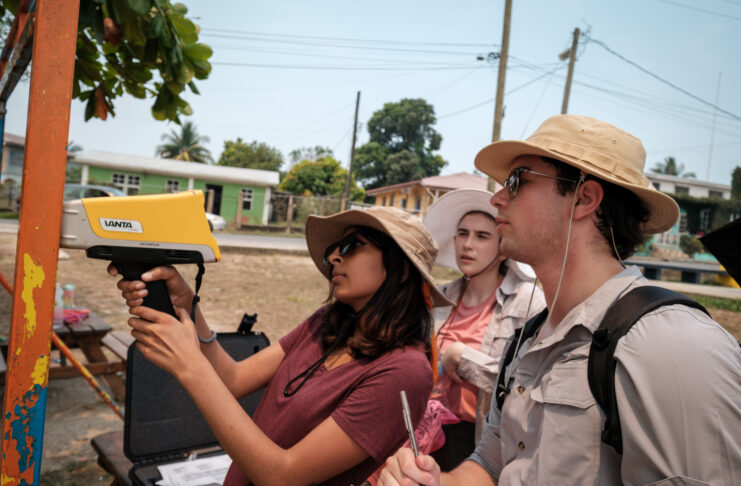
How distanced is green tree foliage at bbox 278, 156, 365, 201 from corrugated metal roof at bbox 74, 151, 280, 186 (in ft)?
18.7

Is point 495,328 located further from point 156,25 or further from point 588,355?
point 156,25

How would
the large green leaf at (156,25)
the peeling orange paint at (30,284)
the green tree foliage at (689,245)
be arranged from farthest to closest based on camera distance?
the green tree foliage at (689,245), the large green leaf at (156,25), the peeling orange paint at (30,284)

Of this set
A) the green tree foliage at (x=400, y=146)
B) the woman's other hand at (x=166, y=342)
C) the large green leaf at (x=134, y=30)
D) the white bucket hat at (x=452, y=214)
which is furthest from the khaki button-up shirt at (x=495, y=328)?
the green tree foliage at (x=400, y=146)

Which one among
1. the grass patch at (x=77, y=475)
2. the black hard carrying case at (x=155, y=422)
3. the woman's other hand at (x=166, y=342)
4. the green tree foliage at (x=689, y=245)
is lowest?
the grass patch at (x=77, y=475)

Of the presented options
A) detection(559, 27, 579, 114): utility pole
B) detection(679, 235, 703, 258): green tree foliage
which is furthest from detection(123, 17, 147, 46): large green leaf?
detection(679, 235, 703, 258): green tree foliage

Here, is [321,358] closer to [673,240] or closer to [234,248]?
[234,248]

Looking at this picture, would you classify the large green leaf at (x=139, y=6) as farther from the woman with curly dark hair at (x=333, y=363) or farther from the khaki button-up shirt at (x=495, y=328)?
the khaki button-up shirt at (x=495, y=328)

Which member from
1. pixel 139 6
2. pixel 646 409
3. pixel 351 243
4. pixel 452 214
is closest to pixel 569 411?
pixel 646 409

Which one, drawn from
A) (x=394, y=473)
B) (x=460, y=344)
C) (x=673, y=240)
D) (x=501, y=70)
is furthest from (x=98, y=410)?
(x=673, y=240)

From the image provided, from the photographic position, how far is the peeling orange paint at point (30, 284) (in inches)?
41.4

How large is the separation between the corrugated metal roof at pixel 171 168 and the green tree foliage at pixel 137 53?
24684 millimetres

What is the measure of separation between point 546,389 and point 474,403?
1418mm

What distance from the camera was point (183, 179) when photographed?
89.1ft

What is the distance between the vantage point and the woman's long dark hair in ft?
5.50
